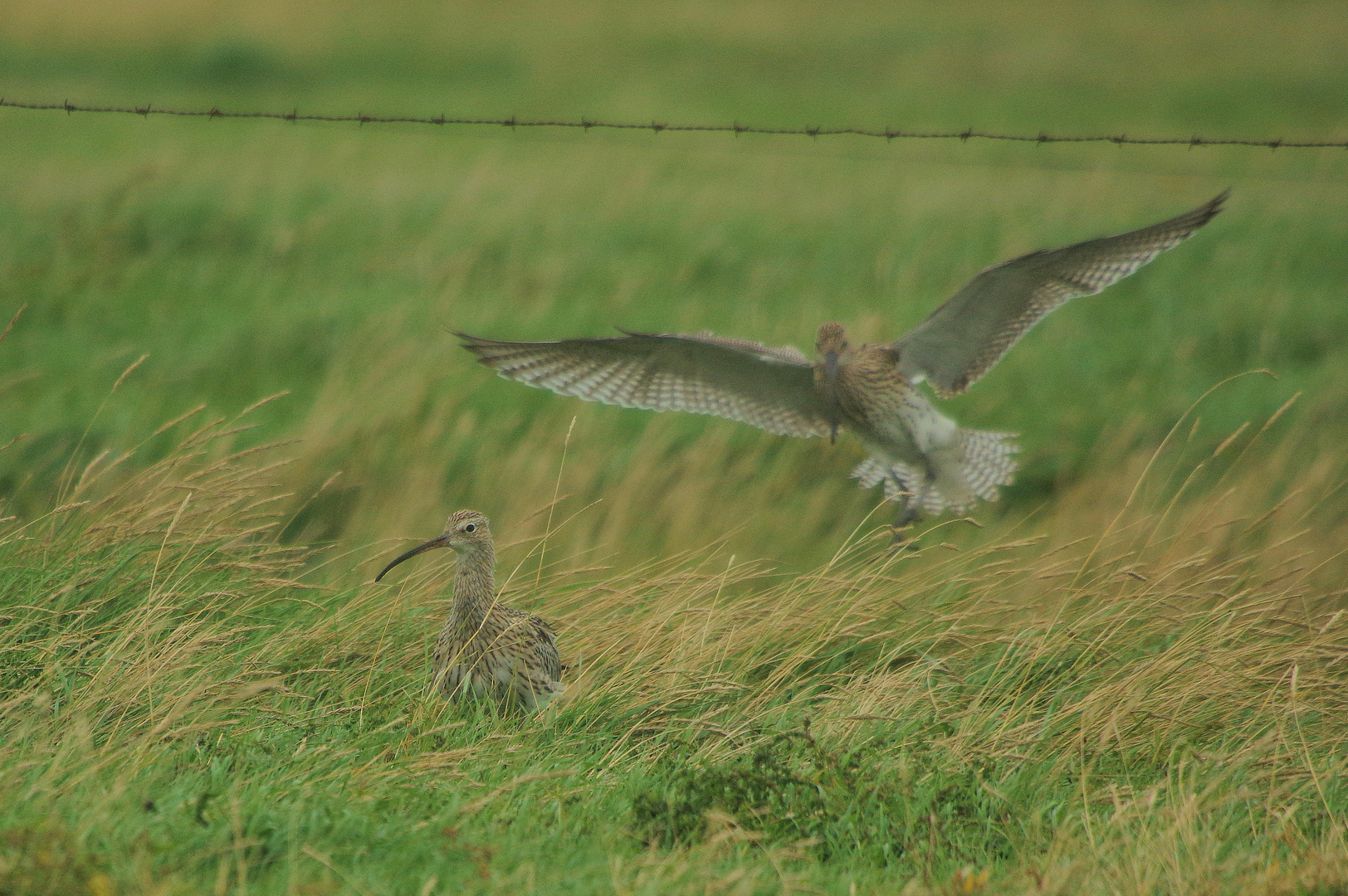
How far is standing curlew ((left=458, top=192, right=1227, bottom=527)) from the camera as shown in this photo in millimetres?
6145

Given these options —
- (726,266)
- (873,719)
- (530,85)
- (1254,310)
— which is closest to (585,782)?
(873,719)

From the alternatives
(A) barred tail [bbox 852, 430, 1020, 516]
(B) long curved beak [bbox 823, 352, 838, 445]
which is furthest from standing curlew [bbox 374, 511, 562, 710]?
(A) barred tail [bbox 852, 430, 1020, 516]

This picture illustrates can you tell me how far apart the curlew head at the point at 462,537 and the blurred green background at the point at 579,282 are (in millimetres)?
205

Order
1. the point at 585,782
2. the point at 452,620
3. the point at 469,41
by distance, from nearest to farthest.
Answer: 1. the point at 585,782
2. the point at 452,620
3. the point at 469,41

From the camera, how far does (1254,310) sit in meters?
11.8

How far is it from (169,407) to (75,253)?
2.95 metres

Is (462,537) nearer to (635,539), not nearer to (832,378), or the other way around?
(832,378)

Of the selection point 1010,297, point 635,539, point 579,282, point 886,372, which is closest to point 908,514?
point 886,372

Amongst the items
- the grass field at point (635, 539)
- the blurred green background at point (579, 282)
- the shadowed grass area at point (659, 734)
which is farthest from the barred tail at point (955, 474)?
the shadowed grass area at point (659, 734)

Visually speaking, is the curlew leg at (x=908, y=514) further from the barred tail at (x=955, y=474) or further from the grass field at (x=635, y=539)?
the grass field at (x=635, y=539)

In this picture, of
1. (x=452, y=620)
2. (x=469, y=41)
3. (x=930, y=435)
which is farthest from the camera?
(x=469, y=41)

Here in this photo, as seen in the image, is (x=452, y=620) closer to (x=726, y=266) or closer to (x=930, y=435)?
(x=930, y=435)

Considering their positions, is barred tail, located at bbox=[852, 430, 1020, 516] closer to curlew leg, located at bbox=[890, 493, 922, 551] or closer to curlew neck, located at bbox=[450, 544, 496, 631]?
curlew leg, located at bbox=[890, 493, 922, 551]

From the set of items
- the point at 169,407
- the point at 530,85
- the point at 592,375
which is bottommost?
the point at 169,407
